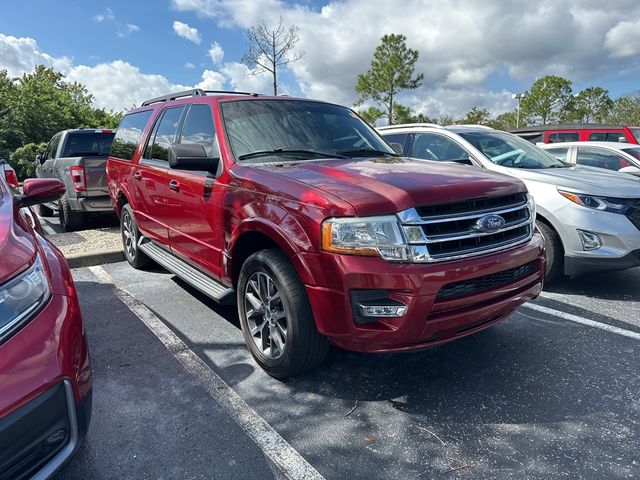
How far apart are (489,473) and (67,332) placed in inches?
78.4

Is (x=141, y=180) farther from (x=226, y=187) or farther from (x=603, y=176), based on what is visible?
(x=603, y=176)

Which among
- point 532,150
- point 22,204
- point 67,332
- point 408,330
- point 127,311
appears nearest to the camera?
point 67,332

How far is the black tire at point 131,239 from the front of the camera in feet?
17.7

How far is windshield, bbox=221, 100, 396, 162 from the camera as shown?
11.5 feet

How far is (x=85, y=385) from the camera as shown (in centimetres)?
186

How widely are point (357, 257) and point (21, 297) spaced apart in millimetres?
1500

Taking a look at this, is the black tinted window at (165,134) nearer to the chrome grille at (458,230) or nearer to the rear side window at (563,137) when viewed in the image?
the chrome grille at (458,230)

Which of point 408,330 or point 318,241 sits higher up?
point 318,241

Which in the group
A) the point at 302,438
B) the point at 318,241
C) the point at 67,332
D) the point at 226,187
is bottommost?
the point at 302,438

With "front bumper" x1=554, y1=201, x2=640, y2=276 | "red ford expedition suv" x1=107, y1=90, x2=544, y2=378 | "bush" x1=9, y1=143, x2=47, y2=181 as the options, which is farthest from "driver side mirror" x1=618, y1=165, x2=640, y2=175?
"bush" x1=9, y1=143, x2=47, y2=181

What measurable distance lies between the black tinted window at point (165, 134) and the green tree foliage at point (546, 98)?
4484 centimetres

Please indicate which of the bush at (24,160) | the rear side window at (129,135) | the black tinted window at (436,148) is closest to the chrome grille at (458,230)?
the black tinted window at (436,148)

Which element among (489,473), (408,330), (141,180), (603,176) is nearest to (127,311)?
(141,180)

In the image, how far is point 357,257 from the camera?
239 cm
